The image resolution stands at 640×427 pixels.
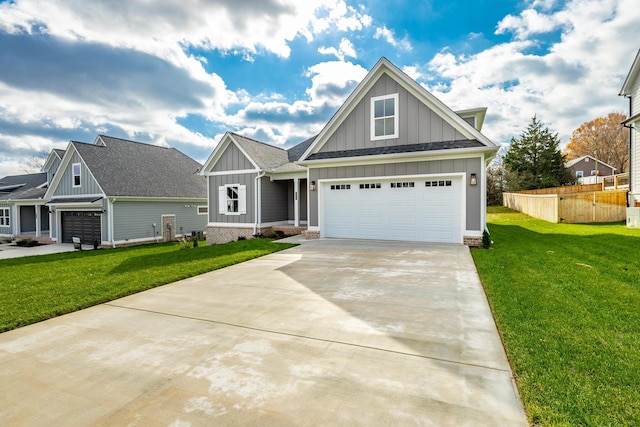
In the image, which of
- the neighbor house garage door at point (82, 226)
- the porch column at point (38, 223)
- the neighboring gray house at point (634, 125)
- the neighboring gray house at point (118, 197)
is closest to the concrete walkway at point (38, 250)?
the neighbor house garage door at point (82, 226)

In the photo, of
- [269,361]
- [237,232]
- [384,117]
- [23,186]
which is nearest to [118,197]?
[237,232]

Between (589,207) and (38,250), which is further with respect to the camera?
(38,250)

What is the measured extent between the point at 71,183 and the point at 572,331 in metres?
23.3

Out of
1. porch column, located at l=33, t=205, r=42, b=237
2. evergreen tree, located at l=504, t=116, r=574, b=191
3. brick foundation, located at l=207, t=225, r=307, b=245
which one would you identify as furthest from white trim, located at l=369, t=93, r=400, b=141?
evergreen tree, located at l=504, t=116, r=574, b=191

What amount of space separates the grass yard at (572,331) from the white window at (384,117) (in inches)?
240

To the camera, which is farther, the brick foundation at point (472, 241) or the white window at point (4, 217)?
the white window at point (4, 217)

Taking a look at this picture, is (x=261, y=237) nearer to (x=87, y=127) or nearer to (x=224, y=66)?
(x=224, y=66)

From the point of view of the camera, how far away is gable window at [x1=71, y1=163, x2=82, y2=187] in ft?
58.5

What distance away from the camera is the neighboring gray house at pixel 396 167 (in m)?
10.5

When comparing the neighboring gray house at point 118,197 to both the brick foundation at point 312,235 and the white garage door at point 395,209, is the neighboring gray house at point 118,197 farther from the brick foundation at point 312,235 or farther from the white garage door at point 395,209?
the white garage door at point 395,209

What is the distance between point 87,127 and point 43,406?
33020 millimetres

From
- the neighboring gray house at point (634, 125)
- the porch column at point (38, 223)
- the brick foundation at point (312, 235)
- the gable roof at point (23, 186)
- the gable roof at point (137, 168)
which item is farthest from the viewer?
the gable roof at point (23, 186)

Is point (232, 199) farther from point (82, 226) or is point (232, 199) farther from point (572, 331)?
point (572, 331)

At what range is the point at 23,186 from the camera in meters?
24.1
